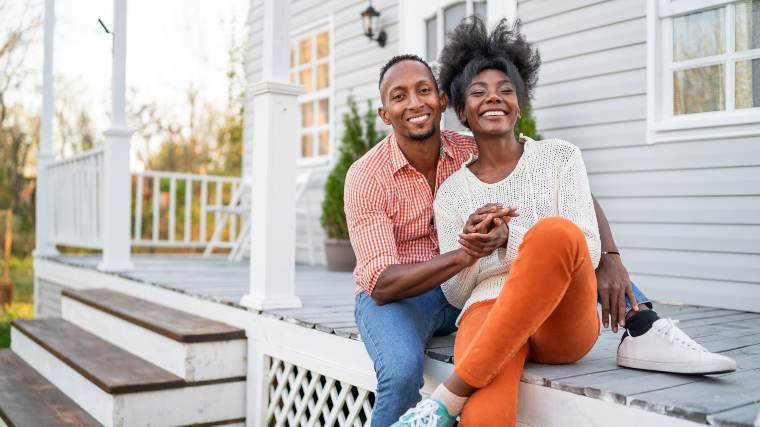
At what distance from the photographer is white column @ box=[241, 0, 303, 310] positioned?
9.34 ft

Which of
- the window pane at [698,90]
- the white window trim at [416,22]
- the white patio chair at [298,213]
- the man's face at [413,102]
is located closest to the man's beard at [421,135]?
the man's face at [413,102]

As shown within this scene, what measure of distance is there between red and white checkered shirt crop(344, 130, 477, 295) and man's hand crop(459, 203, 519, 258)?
31cm

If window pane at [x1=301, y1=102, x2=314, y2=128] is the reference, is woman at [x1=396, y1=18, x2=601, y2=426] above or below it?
below

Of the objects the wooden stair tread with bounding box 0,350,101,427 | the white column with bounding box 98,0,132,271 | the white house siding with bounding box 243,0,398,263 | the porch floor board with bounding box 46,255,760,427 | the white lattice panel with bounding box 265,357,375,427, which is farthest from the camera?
the white house siding with bounding box 243,0,398,263

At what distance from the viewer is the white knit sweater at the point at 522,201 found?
179cm

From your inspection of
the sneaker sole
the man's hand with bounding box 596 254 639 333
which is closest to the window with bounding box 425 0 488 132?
the man's hand with bounding box 596 254 639 333

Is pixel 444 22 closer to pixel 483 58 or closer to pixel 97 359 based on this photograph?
pixel 483 58

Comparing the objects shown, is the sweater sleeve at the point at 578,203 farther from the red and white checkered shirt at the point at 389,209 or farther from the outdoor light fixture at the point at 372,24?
the outdoor light fixture at the point at 372,24

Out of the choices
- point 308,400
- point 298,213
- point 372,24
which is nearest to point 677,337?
point 308,400

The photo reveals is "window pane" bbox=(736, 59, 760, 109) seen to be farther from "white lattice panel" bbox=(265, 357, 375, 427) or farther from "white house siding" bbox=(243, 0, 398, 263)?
"white house siding" bbox=(243, 0, 398, 263)

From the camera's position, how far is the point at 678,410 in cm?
139

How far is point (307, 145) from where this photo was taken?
6.41 meters

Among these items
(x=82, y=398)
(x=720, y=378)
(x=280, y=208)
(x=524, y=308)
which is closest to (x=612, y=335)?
(x=720, y=378)

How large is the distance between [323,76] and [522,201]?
15.2 ft
